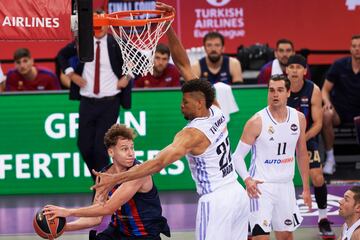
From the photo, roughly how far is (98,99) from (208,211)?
175 inches

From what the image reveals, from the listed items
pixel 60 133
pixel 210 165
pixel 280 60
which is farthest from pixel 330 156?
pixel 210 165

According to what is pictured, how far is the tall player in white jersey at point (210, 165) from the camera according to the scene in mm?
8250

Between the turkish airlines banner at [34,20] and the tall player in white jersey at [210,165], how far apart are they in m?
1.74

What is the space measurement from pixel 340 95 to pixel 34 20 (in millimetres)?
6249

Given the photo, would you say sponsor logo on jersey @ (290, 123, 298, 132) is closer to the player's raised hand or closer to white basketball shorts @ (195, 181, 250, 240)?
the player's raised hand

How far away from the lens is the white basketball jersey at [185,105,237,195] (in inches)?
327

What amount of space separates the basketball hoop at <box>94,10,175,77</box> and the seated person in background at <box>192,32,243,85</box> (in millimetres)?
3643

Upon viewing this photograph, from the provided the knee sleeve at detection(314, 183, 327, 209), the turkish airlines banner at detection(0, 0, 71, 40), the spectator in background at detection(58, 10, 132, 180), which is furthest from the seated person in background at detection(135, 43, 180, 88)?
the turkish airlines banner at detection(0, 0, 71, 40)

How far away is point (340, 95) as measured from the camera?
14.6 metres

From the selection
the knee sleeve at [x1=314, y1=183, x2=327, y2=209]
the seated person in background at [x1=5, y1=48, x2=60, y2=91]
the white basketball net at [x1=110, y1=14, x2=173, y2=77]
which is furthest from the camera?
the seated person in background at [x1=5, y1=48, x2=60, y2=91]

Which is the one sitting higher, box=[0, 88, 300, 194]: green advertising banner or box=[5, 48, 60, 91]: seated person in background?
box=[5, 48, 60, 91]: seated person in background

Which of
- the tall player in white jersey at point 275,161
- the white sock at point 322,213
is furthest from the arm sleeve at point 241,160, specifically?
the white sock at point 322,213

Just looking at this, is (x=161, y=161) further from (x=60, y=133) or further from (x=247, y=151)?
(x=60, y=133)

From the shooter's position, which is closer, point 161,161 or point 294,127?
point 161,161
